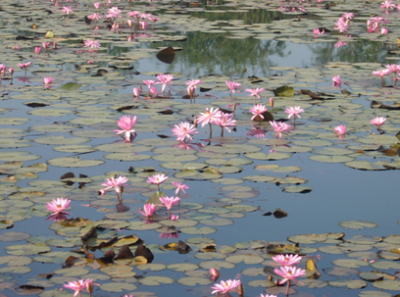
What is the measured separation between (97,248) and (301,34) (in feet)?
18.9

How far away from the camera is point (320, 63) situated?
7.37 m

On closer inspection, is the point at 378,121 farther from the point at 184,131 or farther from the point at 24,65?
the point at 24,65

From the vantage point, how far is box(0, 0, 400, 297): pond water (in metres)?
3.30

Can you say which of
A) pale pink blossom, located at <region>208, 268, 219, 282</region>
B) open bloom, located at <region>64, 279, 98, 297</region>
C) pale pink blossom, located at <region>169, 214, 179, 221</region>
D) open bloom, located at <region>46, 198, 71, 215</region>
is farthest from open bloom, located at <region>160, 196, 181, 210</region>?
open bloom, located at <region>64, 279, 98, 297</region>

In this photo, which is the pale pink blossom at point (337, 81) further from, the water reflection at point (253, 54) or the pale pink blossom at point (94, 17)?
the pale pink blossom at point (94, 17)

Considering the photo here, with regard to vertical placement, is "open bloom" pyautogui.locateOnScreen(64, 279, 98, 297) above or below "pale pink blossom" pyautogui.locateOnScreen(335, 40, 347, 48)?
below

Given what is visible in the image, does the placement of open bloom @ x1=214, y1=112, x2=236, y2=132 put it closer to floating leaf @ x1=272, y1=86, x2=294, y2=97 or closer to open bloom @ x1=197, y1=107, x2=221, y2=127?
open bloom @ x1=197, y1=107, x2=221, y2=127

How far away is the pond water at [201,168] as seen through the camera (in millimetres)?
3297

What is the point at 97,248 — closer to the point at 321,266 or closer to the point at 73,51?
the point at 321,266

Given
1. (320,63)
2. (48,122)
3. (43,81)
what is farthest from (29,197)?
(320,63)

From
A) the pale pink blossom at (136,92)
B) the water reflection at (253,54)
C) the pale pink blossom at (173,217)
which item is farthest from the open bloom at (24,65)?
the pale pink blossom at (173,217)

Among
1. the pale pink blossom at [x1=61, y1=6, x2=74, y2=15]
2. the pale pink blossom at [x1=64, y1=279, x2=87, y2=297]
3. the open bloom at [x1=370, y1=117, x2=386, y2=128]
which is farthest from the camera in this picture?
the pale pink blossom at [x1=61, y1=6, x2=74, y2=15]

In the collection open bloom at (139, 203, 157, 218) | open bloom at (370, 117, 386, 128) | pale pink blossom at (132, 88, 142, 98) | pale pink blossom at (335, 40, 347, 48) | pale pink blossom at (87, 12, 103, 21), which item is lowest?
open bloom at (139, 203, 157, 218)

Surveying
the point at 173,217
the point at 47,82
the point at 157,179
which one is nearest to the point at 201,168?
the point at 157,179
